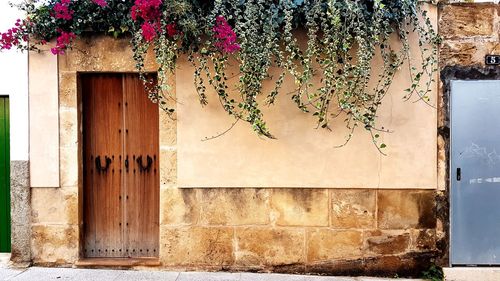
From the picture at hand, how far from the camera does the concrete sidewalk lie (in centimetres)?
530

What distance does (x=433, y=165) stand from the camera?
→ 18.0 feet

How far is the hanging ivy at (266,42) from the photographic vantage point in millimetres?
4969

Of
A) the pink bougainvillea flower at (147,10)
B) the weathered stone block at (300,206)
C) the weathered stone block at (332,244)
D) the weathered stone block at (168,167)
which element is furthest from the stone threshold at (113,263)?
the pink bougainvillea flower at (147,10)

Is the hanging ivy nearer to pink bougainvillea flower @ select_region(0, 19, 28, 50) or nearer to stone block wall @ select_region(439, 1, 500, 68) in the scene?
pink bougainvillea flower @ select_region(0, 19, 28, 50)

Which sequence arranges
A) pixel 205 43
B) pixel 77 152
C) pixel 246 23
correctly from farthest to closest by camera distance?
pixel 77 152, pixel 205 43, pixel 246 23

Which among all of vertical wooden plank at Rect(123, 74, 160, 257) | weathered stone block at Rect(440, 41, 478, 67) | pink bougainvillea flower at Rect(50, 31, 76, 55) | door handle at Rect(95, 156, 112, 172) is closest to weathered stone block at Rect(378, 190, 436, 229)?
weathered stone block at Rect(440, 41, 478, 67)

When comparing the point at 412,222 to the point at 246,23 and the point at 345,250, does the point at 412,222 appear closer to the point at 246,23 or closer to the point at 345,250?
the point at 345,250

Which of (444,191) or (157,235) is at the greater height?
(444,191)

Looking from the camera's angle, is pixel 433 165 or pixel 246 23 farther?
pixel 433 165

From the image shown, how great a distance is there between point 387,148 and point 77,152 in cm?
351

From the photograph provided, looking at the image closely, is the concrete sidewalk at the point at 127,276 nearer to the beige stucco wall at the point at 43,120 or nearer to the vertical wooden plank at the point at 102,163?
the vertical wooden plank at the point at 102,163

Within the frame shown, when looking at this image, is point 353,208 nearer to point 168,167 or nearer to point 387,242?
point 387,242

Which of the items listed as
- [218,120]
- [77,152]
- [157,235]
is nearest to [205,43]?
[218,120]

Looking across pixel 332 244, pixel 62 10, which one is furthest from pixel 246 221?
pixel 62 10
